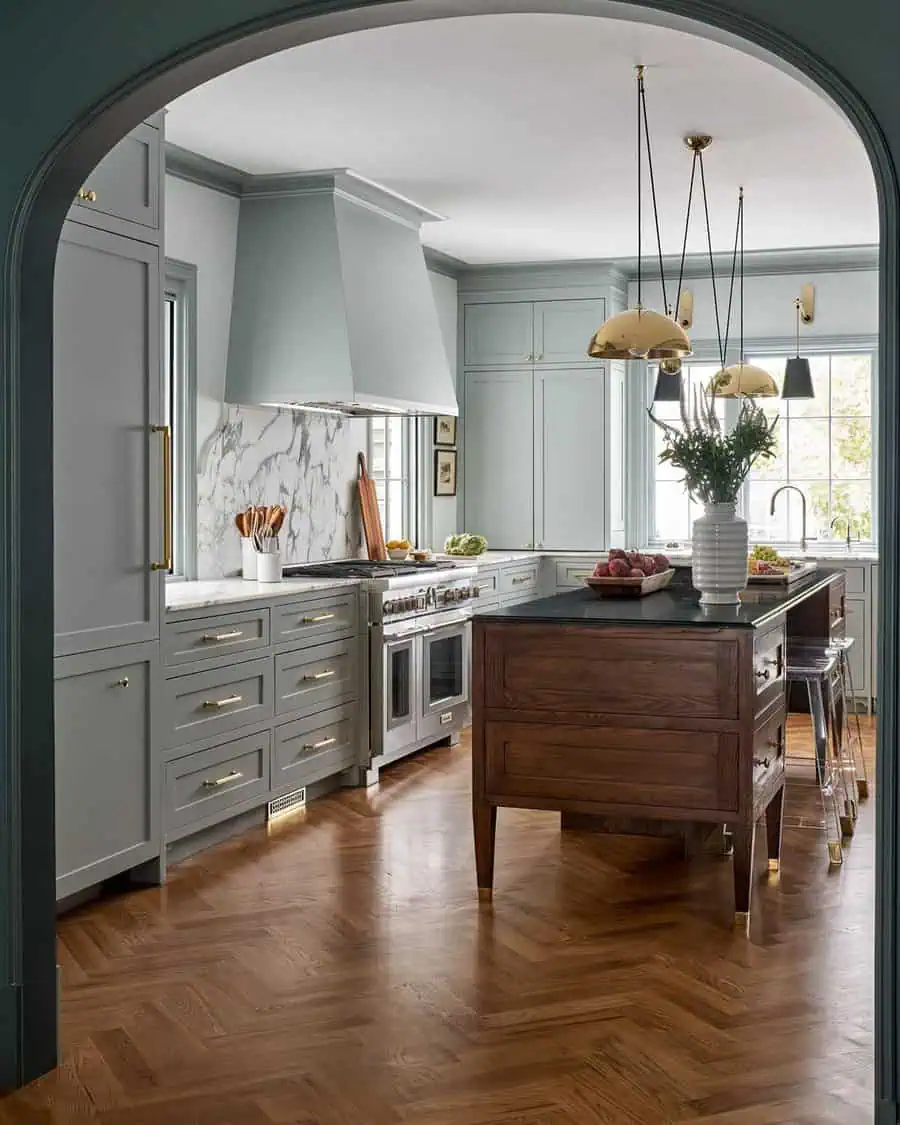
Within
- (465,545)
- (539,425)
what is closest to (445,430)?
(539,425)

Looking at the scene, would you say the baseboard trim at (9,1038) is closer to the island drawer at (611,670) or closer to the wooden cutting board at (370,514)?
the island drawer at (611,670)

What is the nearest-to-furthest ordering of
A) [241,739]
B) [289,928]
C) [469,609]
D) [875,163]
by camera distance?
1. [875,163]
2. [289,928]
3. [241,739]
4. [469,609]

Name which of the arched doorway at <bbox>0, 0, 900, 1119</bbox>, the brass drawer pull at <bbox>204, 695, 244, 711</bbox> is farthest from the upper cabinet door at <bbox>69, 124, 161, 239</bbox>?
the brass drawer pull at <bbox>204, 695, 244, 711</bbox>

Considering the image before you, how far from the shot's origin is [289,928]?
4031mm

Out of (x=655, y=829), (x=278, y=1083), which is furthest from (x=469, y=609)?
(x=278, y=1083)

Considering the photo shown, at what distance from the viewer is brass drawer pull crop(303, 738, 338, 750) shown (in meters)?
5.63

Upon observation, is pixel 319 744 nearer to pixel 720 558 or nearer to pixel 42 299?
pixel 720 558

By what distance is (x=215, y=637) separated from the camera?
16.1ft

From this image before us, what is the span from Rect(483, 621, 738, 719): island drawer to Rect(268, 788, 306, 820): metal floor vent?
1.49 metres

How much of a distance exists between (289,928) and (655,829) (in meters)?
1.35

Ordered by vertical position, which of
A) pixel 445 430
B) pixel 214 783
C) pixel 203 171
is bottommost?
pixel 214 783

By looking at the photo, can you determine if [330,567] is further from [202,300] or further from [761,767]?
[761,767]

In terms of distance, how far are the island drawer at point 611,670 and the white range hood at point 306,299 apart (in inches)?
87.5

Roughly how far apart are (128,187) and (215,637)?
163 cm
